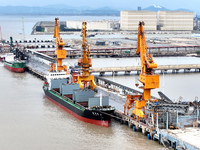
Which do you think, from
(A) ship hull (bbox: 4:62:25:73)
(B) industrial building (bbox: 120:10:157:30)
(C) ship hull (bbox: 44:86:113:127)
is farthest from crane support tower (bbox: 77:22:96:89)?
(B) industrial building (bbox: 120:10:157:30)

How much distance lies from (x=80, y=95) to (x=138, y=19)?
84.2 m

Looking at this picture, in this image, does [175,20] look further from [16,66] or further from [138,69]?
[16,66]

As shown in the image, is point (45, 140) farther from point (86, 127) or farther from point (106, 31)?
point (106, 31)

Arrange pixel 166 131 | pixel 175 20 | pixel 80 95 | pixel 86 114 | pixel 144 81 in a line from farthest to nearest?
pixel 175 20 < pixel 80 95 < pixel 86 114 < pixel 144 81 < pixel 166 131

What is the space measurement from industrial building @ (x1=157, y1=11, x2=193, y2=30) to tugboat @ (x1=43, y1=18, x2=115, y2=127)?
78.4m

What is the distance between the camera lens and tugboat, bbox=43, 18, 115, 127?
79.1 feet

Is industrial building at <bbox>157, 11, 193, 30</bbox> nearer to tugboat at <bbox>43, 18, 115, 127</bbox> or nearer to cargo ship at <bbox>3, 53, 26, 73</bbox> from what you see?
cargo ship at <bbox>3, 53, 26, 73</bbox>

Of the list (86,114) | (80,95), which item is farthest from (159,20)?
(86,114)

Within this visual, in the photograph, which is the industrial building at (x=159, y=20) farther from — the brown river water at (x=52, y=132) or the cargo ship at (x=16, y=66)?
the brown river water at (x=52, y=132)

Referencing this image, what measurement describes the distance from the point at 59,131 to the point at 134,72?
69.3 ft

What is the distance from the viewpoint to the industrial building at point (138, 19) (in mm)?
108062

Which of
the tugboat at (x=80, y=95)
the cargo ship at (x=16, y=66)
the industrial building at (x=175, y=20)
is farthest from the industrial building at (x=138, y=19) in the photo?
the tugboat at (x=80, y=95)

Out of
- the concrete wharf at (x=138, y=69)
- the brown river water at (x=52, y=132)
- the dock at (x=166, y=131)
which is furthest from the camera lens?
the concrete wharf at (x=138, y=69)

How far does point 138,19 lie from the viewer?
10862 cm
